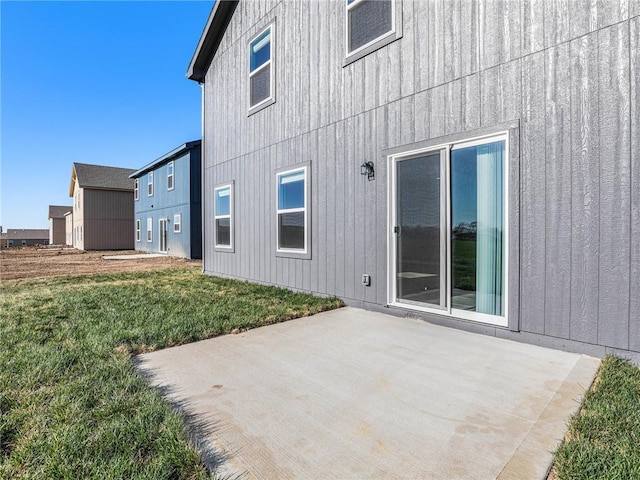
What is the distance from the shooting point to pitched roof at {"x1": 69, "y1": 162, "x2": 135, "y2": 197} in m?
23.6

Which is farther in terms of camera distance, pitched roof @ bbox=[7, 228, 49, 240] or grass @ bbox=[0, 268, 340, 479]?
pitched roof @ bbox=[7, 228, 49, 240]

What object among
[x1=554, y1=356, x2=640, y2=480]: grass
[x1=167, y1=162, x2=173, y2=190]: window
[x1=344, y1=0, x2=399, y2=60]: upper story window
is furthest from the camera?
[x1=167, y1=162, x2=173, y2=190]: window

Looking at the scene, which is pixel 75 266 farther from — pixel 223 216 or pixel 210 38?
pixel 210 38

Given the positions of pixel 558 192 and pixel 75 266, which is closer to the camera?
pixel 558 192

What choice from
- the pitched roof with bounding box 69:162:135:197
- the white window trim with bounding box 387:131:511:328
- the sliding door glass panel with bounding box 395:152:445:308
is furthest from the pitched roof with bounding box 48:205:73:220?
the sliding door glass panel with bounding box 395:152:445:308

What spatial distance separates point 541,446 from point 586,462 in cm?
19

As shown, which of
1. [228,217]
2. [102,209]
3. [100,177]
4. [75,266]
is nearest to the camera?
[228,217]

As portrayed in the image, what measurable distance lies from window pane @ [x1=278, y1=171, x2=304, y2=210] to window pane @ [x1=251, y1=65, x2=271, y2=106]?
1.87 meters

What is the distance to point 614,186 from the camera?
2.71 m

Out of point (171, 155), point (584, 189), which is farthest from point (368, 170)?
point (171, 155)

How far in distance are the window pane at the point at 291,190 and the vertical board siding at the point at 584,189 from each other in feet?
12.6

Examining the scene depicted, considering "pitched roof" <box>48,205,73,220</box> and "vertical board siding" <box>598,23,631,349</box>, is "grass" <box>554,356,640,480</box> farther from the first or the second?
"pitched roof" <box>48,205,73,220</box>

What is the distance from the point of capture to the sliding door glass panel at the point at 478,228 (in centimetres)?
341

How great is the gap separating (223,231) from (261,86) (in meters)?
3.40
